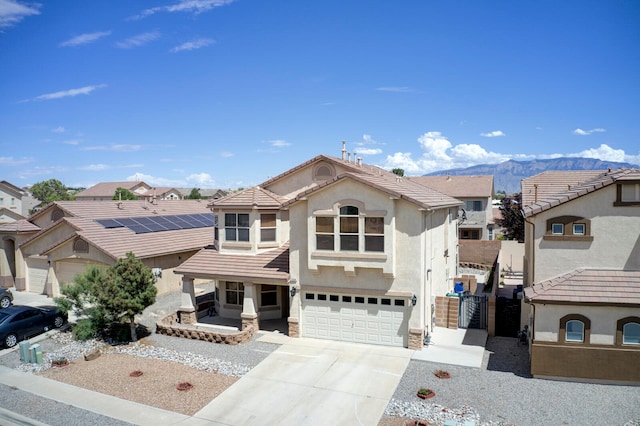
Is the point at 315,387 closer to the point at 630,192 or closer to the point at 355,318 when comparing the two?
the point at 355,318

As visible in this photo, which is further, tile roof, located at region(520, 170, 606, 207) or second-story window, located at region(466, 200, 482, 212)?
second-story window, located at region(466, 200, 482, 212)

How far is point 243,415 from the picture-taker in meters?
12.8

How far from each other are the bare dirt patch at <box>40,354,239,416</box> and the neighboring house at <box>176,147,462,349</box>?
4.31 metres

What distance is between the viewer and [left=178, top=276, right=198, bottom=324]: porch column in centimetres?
2144

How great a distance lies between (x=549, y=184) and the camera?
74.6 feet

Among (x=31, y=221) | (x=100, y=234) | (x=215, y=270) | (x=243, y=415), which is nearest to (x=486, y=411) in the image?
(x=243, y=415)

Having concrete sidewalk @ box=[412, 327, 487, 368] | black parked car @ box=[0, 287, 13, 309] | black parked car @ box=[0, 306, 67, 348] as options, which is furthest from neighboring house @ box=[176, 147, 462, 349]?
black parked car @ box=[0, 287, 13, 309]

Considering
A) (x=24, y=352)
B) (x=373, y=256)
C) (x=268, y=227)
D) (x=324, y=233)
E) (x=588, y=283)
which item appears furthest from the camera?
(x=268, y=227)

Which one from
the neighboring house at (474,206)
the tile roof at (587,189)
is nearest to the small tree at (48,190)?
the neighboring house at (474,206)

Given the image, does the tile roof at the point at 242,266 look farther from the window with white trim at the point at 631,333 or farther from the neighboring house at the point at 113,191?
the neighboring house at the point at 113,191

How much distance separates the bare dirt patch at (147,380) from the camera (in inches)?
546

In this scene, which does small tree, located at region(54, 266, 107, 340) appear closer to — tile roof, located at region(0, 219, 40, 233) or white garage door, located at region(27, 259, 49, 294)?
white garage door, located at region(27, 259, 49, 294)

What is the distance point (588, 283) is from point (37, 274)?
30303 millimetres

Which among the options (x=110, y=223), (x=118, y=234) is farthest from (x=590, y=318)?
(x=110, y=223)
